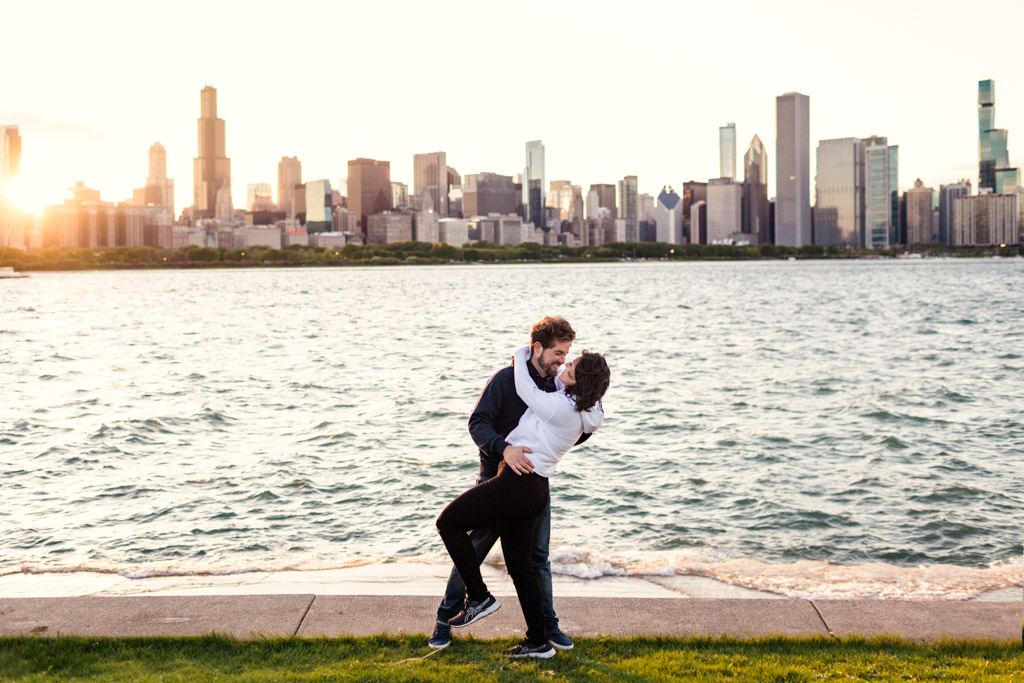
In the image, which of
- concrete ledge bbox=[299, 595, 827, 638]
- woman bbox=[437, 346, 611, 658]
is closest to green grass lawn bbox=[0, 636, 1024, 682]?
concrete ledge bbox=[299, 595, 827, 638]

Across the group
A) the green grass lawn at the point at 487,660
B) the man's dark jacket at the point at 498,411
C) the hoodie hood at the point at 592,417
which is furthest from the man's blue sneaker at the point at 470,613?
the hoodie hood at the point at 592,417

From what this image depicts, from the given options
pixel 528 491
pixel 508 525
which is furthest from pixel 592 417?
pixel 508 525

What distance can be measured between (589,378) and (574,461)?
10706 mm

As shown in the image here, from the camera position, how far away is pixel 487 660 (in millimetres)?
5891

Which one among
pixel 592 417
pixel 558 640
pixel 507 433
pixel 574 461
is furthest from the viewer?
pixel 574 461

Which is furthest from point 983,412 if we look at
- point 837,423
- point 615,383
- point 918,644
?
point 918,644

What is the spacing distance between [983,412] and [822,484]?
384 inches

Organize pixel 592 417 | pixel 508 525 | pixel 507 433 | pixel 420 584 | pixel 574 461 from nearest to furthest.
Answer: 1. pixel 592 417
2. pixel 508 525
3. pixel 507 433
4. pixel 420 584
5. pixel 574 461

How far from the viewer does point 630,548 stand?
10.9m

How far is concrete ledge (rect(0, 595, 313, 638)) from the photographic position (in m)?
6.18

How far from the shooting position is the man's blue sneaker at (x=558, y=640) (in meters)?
6.01

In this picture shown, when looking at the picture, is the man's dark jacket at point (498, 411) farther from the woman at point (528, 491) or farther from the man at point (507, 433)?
the woman at point (528, 491)

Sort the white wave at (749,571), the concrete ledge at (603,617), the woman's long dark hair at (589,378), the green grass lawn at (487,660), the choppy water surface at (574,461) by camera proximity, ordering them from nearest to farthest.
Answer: the woman's long dark hair at (589,378) → the green grass lawn at (487,660) → the concrete ledge at (603,617) → the white wave at (749,571) → the choppy water surface at (574,461)

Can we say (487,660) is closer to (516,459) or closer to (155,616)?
(516,459)
